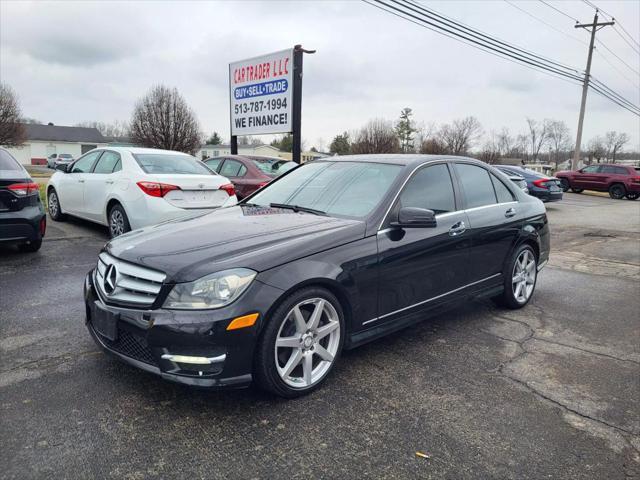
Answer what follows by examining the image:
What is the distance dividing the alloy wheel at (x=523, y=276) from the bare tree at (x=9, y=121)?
50307 mm

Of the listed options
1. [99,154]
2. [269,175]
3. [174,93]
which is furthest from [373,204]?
[174,93]

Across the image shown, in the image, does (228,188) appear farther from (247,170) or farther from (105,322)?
(105,322)

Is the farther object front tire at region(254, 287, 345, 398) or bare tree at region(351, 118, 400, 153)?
bare tree at region(351, 118, 400, 153)

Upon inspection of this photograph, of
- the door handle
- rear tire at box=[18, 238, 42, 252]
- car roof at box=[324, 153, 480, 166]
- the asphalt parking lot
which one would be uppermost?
car roof at box=[324, 153, 480, 166]

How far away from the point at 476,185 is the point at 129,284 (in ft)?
10.4

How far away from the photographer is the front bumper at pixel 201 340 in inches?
100

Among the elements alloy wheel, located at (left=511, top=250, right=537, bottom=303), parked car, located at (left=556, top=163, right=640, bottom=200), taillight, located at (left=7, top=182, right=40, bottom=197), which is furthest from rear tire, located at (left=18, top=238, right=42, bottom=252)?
parked car, located at (left=556, top=163, right=640, bottom=200)

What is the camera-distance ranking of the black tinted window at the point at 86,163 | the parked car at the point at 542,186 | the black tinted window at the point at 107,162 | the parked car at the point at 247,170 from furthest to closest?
1. the parked car at the point at 542,186
2. the parked car at the point at 247,170
3. the black tinted window at the point at 86,163
4. the black tinted window at the point at 107,162

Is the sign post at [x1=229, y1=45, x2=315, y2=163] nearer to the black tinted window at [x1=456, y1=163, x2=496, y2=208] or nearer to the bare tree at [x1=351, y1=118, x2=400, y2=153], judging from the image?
the black tinted window at [x1=456, y1=163, x2=496, y2=208]

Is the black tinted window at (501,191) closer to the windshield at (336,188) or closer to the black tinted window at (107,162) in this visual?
the windshield at (336,188)

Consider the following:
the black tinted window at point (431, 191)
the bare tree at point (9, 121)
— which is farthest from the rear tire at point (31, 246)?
the bare tree at point (9, 121)

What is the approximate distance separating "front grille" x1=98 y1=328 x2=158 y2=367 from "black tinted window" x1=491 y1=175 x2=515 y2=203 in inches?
140

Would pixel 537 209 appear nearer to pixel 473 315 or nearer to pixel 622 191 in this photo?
pixel 473 315

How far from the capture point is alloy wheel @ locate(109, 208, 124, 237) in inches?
278
